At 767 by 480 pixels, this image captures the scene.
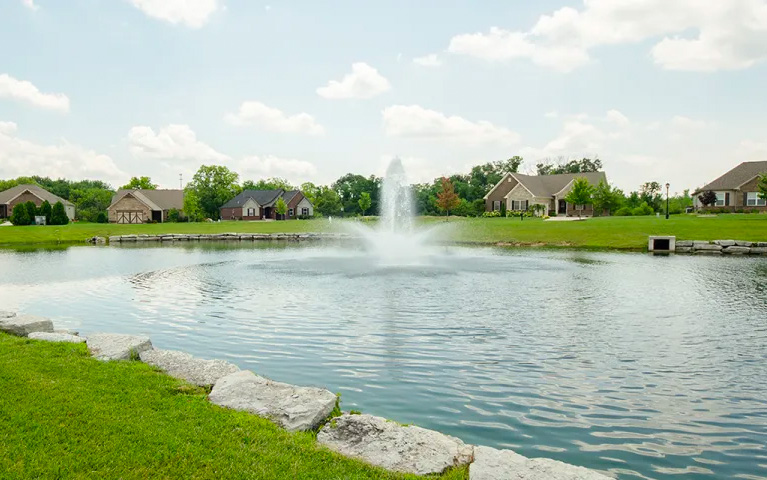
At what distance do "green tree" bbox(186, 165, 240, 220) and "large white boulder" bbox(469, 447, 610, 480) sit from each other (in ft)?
354

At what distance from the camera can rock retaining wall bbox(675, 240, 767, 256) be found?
34625mm

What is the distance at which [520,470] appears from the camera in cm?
516

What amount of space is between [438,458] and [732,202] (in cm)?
7579

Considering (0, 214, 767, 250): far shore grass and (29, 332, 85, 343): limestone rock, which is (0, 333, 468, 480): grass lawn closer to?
(29, 332, 85, 343): limestone rock

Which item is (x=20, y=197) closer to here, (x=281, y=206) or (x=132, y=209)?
(x=132, y=209)

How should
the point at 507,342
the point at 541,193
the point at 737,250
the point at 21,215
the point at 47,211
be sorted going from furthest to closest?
the point at 541,193
the point at 47,211
the point at 21,215
the point at 737,250
the point at 507,342

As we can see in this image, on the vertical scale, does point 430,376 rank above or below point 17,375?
below

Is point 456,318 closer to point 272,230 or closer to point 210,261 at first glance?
point 210,261

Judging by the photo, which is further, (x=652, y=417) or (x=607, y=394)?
(x=607, y=394)

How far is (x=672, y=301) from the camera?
1630 centimetres

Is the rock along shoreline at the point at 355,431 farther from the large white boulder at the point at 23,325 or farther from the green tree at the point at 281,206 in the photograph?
the green tree at the point at 281,206

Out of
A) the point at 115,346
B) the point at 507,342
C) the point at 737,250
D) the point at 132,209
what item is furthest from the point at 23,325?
the point at 132,209

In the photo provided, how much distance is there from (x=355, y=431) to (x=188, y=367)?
3594mm

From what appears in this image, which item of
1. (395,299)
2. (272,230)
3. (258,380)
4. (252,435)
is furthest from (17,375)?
(272,230)
